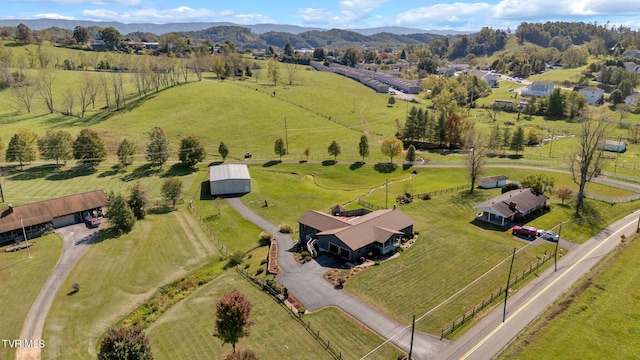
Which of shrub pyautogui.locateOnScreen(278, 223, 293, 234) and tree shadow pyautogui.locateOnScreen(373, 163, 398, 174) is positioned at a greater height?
tree shadow pyautogui.locateOnScreen(373, 163, 398, 174)

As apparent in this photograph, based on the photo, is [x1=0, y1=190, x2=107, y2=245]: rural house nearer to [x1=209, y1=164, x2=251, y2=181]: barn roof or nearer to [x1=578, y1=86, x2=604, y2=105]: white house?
[x1=209, y1=164, x2=251, y2=181]: barn roof

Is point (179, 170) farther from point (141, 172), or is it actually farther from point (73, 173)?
point (73, 173)

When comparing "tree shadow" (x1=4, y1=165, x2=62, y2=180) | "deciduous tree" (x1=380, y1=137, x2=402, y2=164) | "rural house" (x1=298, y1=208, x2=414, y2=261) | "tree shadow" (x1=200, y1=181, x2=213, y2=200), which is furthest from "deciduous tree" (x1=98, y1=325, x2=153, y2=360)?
"deciduous tree" (x1=380, y1=137, x2=402, y2=164)

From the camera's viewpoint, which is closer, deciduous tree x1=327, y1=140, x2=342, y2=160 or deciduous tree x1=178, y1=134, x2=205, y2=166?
deciduous tree x1=178, y1=134, x2=205, y2=166

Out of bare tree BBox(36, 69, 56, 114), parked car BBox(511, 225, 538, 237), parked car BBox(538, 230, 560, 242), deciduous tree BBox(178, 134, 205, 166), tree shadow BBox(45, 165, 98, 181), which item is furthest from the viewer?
bare tree BBox(36, 69, 56, 114)

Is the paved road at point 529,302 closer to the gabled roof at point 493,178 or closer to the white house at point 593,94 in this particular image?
the gabled roof at point 493,178

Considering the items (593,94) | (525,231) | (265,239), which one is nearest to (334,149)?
(265,239)

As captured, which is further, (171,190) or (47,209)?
(171,190)
